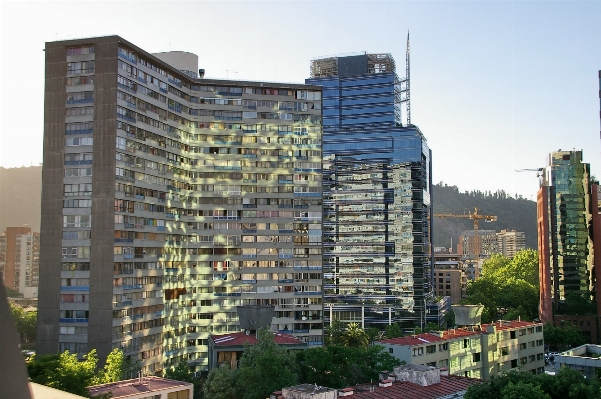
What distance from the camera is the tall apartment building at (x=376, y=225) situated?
106m

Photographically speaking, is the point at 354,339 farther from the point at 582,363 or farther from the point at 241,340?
the point at 582,363

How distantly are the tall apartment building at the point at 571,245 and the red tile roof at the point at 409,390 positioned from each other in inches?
2591

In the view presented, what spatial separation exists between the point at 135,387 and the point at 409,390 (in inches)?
747

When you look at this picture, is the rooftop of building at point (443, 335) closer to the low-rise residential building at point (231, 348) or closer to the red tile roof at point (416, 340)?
the red tile roof at point (416, 340)

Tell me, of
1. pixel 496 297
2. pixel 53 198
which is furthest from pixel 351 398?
pixel 496 297

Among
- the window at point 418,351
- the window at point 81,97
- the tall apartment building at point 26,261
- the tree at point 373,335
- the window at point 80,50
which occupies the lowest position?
the tree at point 373,335

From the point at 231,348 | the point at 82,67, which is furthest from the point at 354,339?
the point at 82,67

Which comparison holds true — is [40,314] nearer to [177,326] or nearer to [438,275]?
[177,326]

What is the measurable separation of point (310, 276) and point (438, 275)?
344 ft

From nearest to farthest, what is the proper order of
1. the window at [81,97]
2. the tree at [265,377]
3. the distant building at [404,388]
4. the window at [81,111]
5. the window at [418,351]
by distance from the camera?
the distant building at [404,388], the tree at [265,377], the window at [418,351], the window at [81,111], the window at [81,97]

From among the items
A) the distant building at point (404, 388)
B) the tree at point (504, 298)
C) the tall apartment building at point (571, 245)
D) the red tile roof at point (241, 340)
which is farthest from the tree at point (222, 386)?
the tall apartment building at point (571, 245)

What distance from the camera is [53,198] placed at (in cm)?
6425

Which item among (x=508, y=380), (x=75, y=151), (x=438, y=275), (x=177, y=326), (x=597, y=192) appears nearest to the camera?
(x=508, y=380)

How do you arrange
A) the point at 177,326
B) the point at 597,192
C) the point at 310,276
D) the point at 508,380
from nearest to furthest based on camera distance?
1. the point at 508,380
2. the point at 177,326
3. the point at 310,276
4. the point at 597,192
